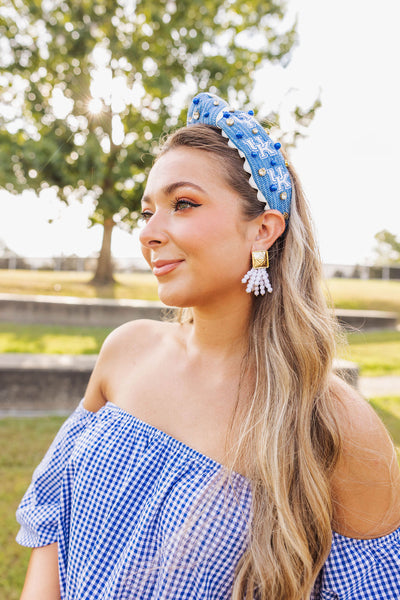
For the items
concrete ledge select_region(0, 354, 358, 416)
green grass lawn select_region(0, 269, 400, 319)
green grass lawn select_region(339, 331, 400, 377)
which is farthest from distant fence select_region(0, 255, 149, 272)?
concrete ledge select_region(0, 354, 358, 416)

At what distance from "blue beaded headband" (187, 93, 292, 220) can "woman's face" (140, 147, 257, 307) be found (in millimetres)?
100

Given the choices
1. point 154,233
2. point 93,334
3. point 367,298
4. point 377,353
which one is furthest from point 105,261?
point 154,233

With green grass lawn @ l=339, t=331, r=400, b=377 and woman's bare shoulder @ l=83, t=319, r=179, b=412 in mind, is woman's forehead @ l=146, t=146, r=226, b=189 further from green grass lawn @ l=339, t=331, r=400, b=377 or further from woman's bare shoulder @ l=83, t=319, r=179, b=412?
green grass lawn @ l=339, t=331, r=400, b=377

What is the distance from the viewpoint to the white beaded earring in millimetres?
1537

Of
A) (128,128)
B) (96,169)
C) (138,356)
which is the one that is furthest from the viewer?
(128,128)

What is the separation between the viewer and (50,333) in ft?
30.7

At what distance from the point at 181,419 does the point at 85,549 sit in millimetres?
502

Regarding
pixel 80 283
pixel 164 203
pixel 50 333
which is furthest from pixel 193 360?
pixel 80 283

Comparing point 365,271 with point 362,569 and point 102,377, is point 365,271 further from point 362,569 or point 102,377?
point 362,569

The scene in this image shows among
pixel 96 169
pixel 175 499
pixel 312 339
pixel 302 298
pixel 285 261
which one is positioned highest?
pixel 96 169

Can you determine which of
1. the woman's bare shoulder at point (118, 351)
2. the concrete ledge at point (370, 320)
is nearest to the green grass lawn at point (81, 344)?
the concrete ledge at point (370, 320)

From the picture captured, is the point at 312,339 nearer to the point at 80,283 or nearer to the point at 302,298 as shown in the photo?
the point at 302,298

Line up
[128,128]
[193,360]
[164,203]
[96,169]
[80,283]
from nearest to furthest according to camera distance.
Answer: [164,203] → [193,360] → [96,169] → [128,128] → [80,283]

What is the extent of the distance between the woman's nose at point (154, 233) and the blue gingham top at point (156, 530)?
2.01 feet
